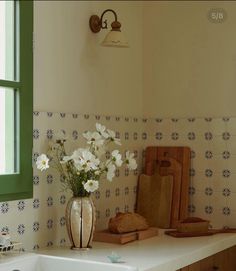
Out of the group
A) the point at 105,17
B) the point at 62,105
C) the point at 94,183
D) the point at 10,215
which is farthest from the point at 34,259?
the point at 105,17

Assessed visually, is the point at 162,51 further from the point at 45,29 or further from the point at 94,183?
the point at 94,183

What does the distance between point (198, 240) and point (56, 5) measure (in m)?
1.36

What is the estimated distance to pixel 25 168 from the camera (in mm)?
2623

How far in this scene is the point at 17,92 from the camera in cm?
263

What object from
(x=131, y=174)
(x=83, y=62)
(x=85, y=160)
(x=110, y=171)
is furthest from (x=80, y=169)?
(x=131, y=174)

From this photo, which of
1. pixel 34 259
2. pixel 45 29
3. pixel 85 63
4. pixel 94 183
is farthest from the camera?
pixel 85 63

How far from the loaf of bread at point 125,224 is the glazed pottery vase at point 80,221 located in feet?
0.75

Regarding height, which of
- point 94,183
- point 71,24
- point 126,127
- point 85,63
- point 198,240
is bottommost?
point 198,240

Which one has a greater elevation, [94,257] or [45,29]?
[45,29]

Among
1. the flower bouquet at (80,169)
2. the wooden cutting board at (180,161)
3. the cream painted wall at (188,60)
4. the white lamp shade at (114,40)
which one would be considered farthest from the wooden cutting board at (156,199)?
the white lamp shade at (114,40)

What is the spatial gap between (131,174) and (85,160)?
0.80 metres

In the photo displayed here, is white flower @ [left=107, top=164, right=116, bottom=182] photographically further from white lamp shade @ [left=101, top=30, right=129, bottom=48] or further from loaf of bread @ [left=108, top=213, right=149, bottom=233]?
white lamp shade @ [left=101, top=30, right=129, bottom=48]

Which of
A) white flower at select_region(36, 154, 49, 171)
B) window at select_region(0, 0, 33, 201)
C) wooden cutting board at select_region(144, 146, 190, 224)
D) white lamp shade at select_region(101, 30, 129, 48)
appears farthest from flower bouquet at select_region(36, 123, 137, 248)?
wooden cutting board at select_region(144, 146, 190, 224)

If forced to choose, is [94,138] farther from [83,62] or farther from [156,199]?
[156,199]
